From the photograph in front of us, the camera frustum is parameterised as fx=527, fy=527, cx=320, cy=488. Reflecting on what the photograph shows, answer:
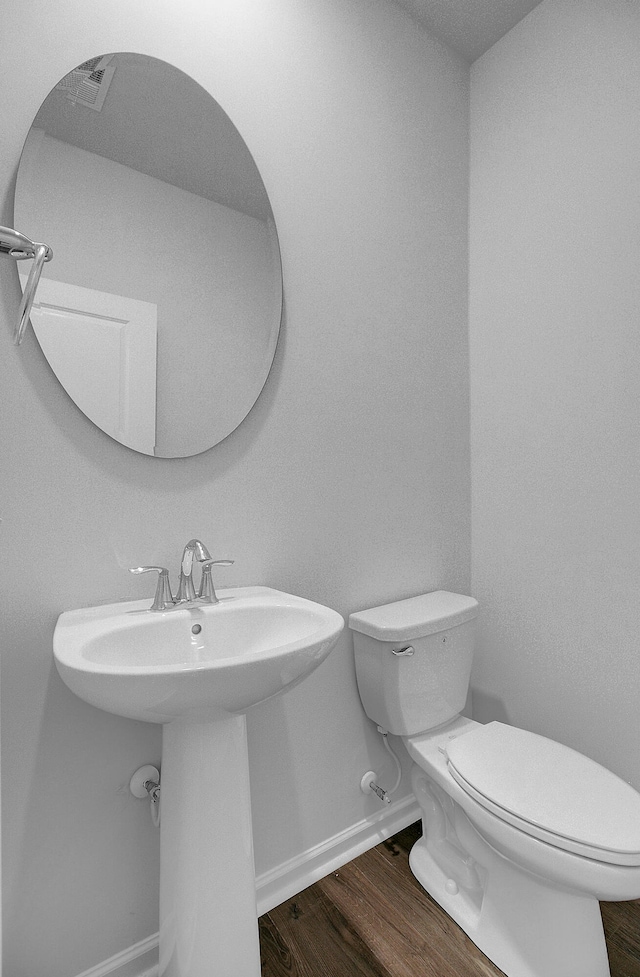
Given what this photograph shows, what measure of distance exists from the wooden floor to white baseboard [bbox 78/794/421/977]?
0.09 feet

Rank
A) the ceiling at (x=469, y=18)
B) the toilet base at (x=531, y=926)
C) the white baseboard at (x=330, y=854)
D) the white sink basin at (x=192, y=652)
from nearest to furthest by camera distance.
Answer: the white sink basin at (x=192, y=652), the toilet base at (x=531, y=926), the white baseboard at (x=330, y=854), the ceiling at (x=469, y=18)

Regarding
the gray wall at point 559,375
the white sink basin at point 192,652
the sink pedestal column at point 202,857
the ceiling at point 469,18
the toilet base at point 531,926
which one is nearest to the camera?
the white sink basin at point 192,652

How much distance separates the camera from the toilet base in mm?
1115

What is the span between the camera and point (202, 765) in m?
1.01

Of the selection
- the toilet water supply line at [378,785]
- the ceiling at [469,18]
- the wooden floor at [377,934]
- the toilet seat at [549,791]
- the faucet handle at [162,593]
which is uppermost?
the ceiling at [469,18]

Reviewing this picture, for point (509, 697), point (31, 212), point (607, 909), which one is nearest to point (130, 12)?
point (31, 212)

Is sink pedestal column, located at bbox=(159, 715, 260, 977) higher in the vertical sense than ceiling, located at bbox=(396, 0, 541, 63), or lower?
lower

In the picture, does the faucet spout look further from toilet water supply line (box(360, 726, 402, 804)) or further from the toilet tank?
toilet water supply line (box(360, 726, 402, 804))

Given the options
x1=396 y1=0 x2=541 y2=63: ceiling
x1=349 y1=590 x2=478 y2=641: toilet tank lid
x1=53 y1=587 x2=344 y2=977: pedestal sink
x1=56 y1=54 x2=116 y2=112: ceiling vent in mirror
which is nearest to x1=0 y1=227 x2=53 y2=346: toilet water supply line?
x1=56 y1=54 x2=116 y2=112: ceiling vent in mirror

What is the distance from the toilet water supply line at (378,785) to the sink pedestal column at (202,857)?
Result: 23.5 inches

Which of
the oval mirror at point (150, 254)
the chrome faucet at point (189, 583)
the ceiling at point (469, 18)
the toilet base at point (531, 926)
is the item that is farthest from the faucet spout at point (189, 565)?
the ceiling at point (469, 18)

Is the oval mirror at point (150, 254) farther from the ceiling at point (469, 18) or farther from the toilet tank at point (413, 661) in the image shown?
the ceiling at point (469, 18)

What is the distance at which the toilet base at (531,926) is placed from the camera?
3.66ft

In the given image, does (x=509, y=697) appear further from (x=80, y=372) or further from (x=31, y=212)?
(x=31, y=212)
